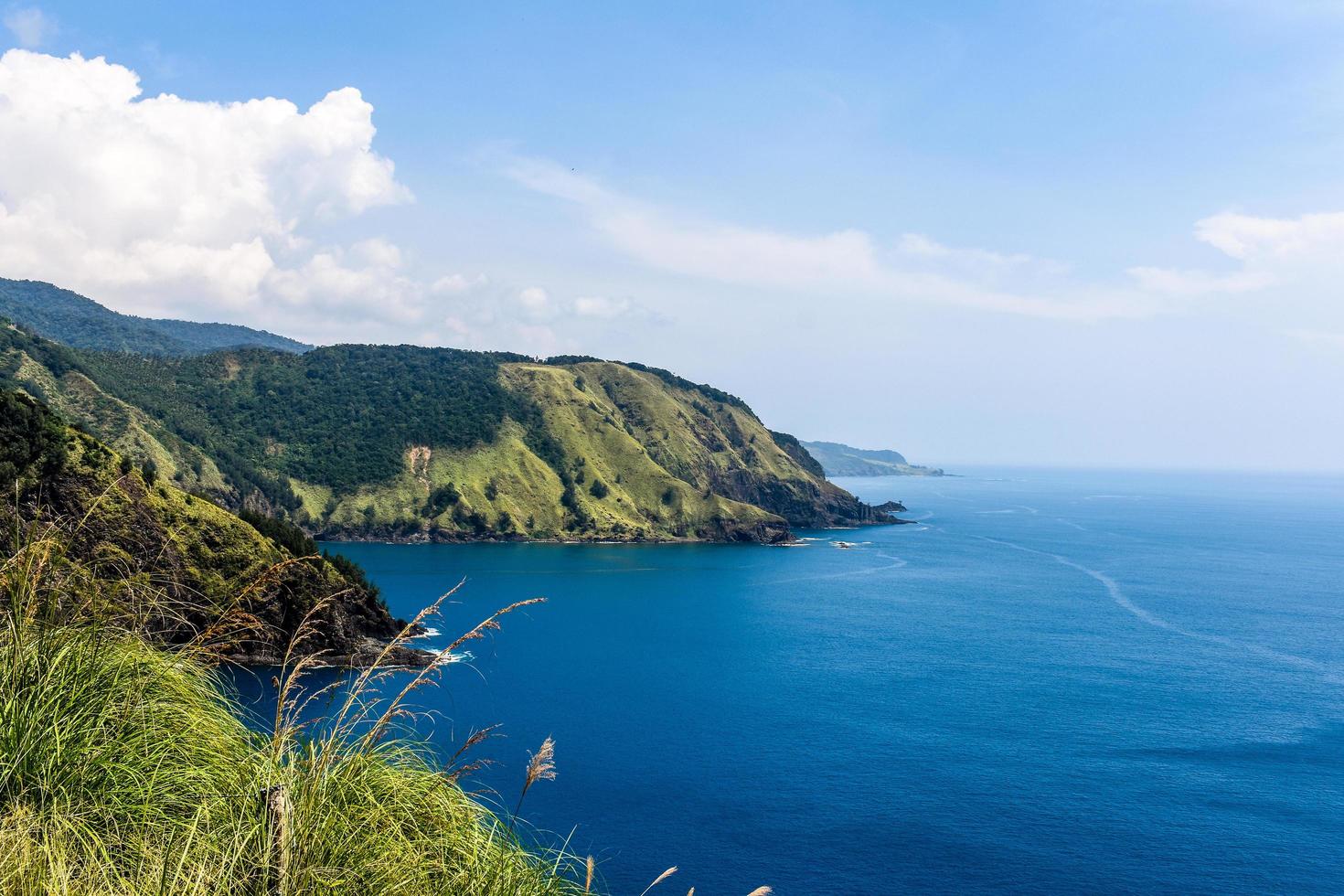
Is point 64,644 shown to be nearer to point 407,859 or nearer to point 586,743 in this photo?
point 407,859

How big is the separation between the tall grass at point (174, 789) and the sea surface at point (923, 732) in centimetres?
2706

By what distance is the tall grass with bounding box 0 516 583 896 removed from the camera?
10.1m

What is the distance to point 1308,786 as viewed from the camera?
67500mm

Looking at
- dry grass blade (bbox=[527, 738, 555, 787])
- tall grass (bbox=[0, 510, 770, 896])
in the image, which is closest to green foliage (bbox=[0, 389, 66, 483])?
tall grass (bbox=[0, 510, 770, 896])

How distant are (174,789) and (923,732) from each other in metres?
76.6

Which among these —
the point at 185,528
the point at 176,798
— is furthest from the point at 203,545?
the point at 176,798

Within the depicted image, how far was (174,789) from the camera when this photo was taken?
12.3m

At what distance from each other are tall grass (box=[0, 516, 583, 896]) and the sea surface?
1066 inches

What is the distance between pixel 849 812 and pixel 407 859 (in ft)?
182

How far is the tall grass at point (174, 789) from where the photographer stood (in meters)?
10.1

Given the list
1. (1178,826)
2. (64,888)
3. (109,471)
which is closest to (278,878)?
(64,888)

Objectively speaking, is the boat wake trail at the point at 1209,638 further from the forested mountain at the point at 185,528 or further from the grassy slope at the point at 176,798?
the grassy slope at the point at 176,798

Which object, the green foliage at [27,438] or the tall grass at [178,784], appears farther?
the green foliage at [27,438]

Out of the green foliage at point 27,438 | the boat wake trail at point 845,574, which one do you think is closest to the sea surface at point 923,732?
the boat wake trail at point 845,574
